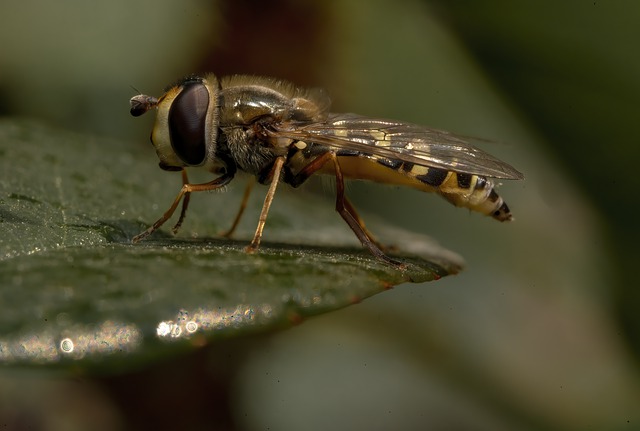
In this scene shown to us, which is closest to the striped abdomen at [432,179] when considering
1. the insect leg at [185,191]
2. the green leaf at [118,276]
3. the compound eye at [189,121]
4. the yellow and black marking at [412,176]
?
the yellow and black marking at [412,176]

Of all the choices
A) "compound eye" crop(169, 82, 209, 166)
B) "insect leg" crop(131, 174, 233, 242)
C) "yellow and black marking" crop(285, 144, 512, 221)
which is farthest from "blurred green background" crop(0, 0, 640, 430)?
"compound eye" crop(169, 82, 209, 166)

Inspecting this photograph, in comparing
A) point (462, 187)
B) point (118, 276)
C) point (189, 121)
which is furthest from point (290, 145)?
point (118, 276)

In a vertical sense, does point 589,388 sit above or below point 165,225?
below

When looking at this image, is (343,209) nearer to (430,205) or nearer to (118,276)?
(118,276)

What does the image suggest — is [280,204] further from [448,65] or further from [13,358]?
[13,358]

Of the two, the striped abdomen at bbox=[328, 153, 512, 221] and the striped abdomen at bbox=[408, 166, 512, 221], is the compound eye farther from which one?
the striped abdomen at bbox=[408, 166, 512, 221]

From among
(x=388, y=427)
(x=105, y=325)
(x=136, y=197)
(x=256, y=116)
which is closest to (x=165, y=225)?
(x=136, y=197)

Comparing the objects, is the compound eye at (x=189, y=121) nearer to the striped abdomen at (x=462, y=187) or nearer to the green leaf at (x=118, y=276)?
the green leaf at (x=118, y=276)
